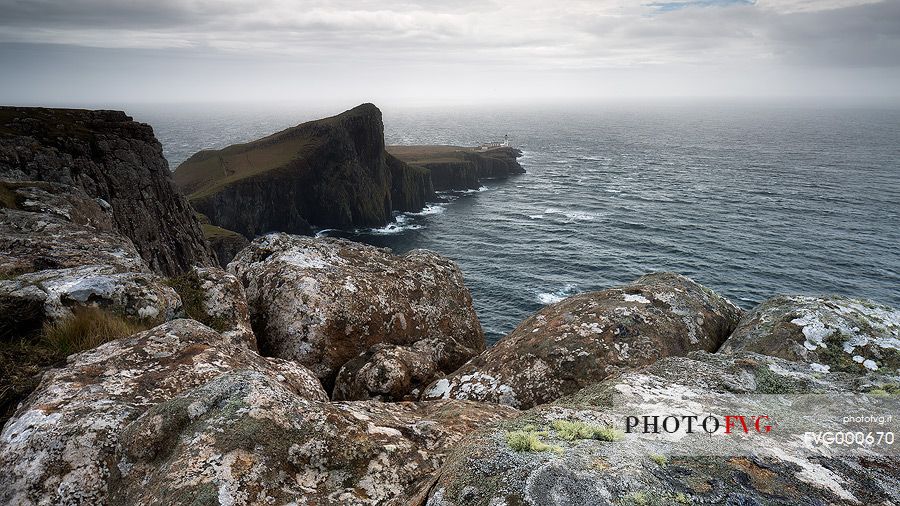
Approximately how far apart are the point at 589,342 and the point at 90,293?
12.6 meters

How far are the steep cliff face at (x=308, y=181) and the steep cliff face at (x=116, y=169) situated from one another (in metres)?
61.9

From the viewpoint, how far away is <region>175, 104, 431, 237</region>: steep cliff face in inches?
4385

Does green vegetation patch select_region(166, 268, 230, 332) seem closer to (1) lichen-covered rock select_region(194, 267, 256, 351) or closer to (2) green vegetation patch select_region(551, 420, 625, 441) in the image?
(1) lichen-covered rock select_region(194, 267, 256, 351)

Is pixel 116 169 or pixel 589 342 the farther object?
pixel 116 169

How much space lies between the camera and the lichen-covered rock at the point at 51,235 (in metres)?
13.1

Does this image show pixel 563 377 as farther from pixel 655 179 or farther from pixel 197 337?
pixel 655 179

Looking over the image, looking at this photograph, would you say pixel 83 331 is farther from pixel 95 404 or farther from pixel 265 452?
pixel 265 452

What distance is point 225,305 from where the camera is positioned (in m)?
12.7

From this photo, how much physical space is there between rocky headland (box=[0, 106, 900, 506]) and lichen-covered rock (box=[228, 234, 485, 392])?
3.1 inches

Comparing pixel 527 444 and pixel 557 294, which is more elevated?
pixel 527 444

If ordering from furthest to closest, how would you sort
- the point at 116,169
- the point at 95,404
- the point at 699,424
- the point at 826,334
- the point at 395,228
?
1. the point at 395,228
2. the point at 116,169
3. the point at 826,334
4. the point at 95,404
5. the point at 699,424

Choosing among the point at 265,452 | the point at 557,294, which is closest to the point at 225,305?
the point at 265,452

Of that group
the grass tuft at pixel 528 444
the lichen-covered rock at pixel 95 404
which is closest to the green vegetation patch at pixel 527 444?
the grass tuft at pixel 528 444

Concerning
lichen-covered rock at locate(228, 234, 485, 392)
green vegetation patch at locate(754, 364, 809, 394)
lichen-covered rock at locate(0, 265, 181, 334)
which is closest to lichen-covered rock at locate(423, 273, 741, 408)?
lichen-covered rock at locate(228, 234, 485, 392)
